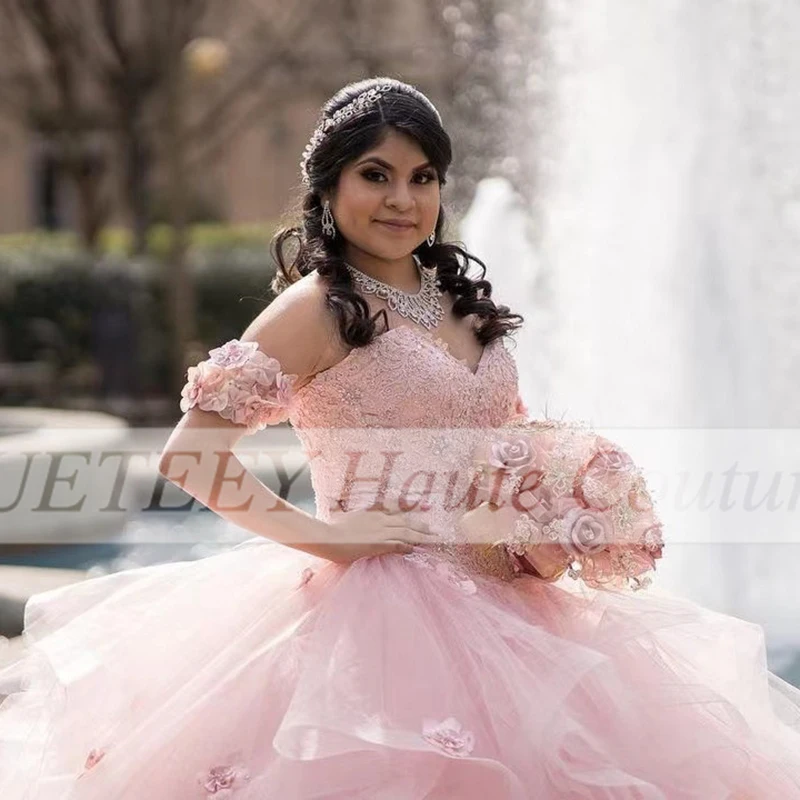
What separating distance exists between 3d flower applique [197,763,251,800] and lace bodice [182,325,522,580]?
1.99 ft

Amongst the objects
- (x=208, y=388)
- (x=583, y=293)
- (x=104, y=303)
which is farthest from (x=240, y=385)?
(x=104, y=303)

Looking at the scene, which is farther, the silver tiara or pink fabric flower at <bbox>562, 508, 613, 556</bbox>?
the silver tiara

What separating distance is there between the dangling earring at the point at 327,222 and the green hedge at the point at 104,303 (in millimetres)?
11430

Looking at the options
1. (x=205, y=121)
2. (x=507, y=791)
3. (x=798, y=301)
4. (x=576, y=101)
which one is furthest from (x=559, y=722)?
(x=205, y=121)

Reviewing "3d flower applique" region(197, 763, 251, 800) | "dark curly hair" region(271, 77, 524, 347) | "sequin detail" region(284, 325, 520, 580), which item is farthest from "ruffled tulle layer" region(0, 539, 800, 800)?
"dark curly hair" region(271, 77, 524, 347)

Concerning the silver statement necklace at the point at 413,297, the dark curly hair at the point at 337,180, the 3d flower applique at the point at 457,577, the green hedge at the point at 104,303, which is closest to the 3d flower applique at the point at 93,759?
the 3d flower applique at the point at 457,577

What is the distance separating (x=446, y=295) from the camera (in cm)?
327

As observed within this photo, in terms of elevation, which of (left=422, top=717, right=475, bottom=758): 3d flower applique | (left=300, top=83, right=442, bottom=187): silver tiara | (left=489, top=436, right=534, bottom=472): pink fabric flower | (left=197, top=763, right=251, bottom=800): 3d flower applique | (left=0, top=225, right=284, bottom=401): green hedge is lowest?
(left=0, top=225, right=284, bottom=401): green hedge

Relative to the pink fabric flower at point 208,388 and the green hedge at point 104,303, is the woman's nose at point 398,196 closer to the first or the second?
the pink fabric flower at point 208,388

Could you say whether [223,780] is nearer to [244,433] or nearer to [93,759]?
[93,759]

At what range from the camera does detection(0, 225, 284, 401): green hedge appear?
14.7m

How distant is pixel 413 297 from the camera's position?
3.15 m

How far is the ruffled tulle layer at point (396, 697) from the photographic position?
260cm

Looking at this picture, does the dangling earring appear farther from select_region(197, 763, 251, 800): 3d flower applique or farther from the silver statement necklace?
select_region(197, 763, 251, 800): 3d flower applique
